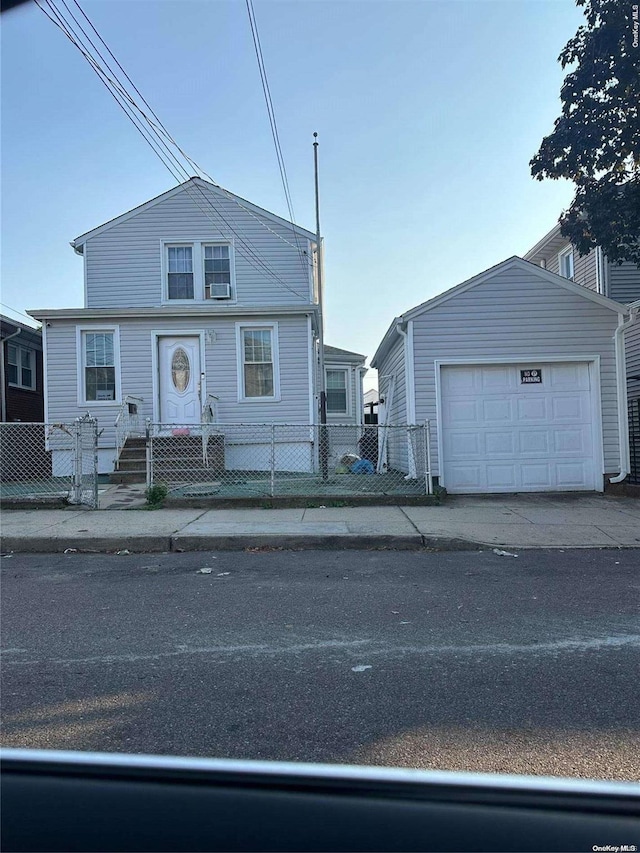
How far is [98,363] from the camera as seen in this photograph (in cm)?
1472

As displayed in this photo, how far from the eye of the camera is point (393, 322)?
12109 mm

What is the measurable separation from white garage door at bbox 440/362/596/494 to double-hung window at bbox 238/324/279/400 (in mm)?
4871

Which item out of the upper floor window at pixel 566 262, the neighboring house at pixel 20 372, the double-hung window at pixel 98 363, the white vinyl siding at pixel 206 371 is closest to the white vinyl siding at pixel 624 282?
the upper floor window at pixel 566 262

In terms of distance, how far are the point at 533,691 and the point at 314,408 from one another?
11884 millimetres

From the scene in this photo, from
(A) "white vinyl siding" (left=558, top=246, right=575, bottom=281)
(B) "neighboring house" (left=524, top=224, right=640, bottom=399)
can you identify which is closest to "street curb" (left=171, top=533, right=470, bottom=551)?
(B) "neighboring house" (left=524, top=224, right=640, bottom=399)

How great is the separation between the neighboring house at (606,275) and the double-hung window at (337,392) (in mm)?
9016

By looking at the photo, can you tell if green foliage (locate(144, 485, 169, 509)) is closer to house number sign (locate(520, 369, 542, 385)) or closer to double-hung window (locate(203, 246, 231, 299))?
house number sign (locate(520, 369, 542, 385))

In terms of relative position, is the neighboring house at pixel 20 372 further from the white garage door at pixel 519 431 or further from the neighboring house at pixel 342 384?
the white garage door at pixel 519 431

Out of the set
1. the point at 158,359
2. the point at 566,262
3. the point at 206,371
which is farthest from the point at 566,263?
the point at 158,359

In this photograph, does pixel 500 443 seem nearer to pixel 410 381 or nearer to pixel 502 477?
pixel 502 477

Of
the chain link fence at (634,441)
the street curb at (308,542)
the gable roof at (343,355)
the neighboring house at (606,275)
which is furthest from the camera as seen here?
the gable roof at (343,355)

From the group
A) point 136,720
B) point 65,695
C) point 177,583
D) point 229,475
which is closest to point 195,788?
point 136,720

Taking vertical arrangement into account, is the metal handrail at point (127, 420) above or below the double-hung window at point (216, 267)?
below

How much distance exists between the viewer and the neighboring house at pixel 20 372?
58.4 ft
